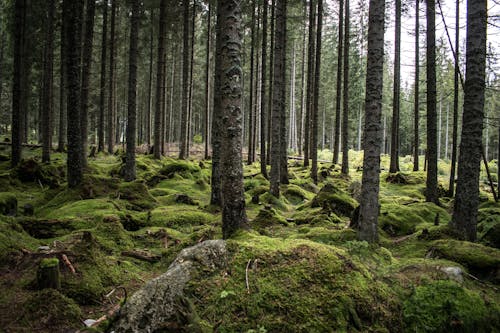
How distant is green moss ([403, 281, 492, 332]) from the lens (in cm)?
352

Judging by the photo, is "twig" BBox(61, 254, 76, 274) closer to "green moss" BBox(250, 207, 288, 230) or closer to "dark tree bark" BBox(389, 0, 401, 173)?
"green moss" BBox(250, 207, 288, 230)

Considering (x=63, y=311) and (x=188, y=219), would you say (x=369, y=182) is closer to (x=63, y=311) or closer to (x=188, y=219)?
(x=188, y=219)

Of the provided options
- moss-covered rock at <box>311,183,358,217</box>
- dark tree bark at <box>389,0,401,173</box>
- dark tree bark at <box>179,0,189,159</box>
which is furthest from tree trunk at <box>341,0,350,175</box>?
dark tree bark at <box>179,0,189,159</box>

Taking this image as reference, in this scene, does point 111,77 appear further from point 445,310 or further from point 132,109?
point 445,310

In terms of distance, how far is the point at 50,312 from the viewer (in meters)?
3.26

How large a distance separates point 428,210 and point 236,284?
7184 mm

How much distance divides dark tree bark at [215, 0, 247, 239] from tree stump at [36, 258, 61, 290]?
2310 mm

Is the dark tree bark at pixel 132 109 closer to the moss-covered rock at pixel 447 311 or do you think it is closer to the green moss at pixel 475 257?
the green moss at pixel 475 257

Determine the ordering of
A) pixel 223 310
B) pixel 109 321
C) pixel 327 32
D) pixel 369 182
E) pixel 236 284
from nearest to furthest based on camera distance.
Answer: pixel 109 321, pixel 223 310, pixel 236 284, pixel 369 182, pixel 327 32

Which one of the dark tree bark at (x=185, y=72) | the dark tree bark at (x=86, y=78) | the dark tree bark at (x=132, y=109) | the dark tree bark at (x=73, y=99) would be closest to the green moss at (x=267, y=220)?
the dark tree bark at (x=73, y=99)

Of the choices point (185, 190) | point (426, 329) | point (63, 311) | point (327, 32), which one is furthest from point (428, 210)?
point (327, 32)

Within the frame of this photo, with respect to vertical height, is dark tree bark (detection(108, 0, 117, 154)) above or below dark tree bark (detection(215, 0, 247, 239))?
above

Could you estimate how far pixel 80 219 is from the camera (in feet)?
21.4

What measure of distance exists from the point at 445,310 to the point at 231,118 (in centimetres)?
372
